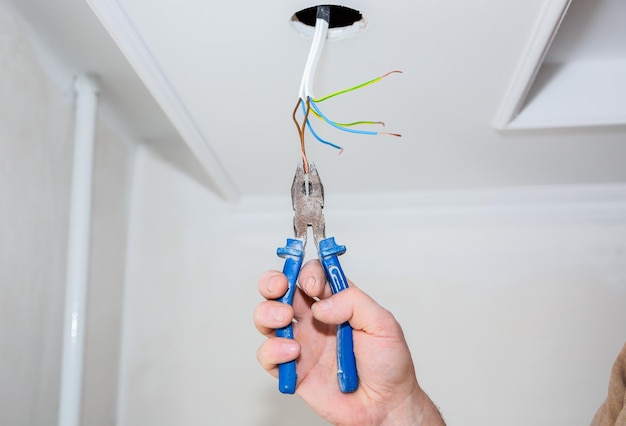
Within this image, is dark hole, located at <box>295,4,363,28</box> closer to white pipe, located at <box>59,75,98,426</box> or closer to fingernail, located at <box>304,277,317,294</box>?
fingernail, located at <box>304,277,317,294</box>

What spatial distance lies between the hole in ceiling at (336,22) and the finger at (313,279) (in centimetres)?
35

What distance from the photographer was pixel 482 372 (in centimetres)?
147

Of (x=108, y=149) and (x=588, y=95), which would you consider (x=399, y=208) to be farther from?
(x=108, y=149)

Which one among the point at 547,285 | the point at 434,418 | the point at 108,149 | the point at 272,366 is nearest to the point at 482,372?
the point at 547,285

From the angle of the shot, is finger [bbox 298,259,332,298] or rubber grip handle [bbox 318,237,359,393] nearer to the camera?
rubber grip handle [bbox 318,237,359,393]

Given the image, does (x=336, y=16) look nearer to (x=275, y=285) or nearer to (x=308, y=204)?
(x=308, y=204)

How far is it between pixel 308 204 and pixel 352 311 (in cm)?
16

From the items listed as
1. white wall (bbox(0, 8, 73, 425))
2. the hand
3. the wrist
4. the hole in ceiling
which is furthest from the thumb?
white wall (bbox(0, 8, 73, 425))

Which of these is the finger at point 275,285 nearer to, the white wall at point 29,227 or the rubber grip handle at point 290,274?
the rubber grip handle at point 290,274

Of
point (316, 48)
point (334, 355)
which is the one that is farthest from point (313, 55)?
point (334, 355)

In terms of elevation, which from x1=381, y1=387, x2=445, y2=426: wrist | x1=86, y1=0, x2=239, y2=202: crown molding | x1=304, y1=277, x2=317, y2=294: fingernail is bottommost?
x1=381, y1=387, x2=445, y2=426: wrist

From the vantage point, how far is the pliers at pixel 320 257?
2.50 feet

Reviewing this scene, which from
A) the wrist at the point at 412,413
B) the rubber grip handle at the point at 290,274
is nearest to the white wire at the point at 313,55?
the rubber grip handle at the point at 290,274

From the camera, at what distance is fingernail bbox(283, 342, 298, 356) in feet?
2.57
